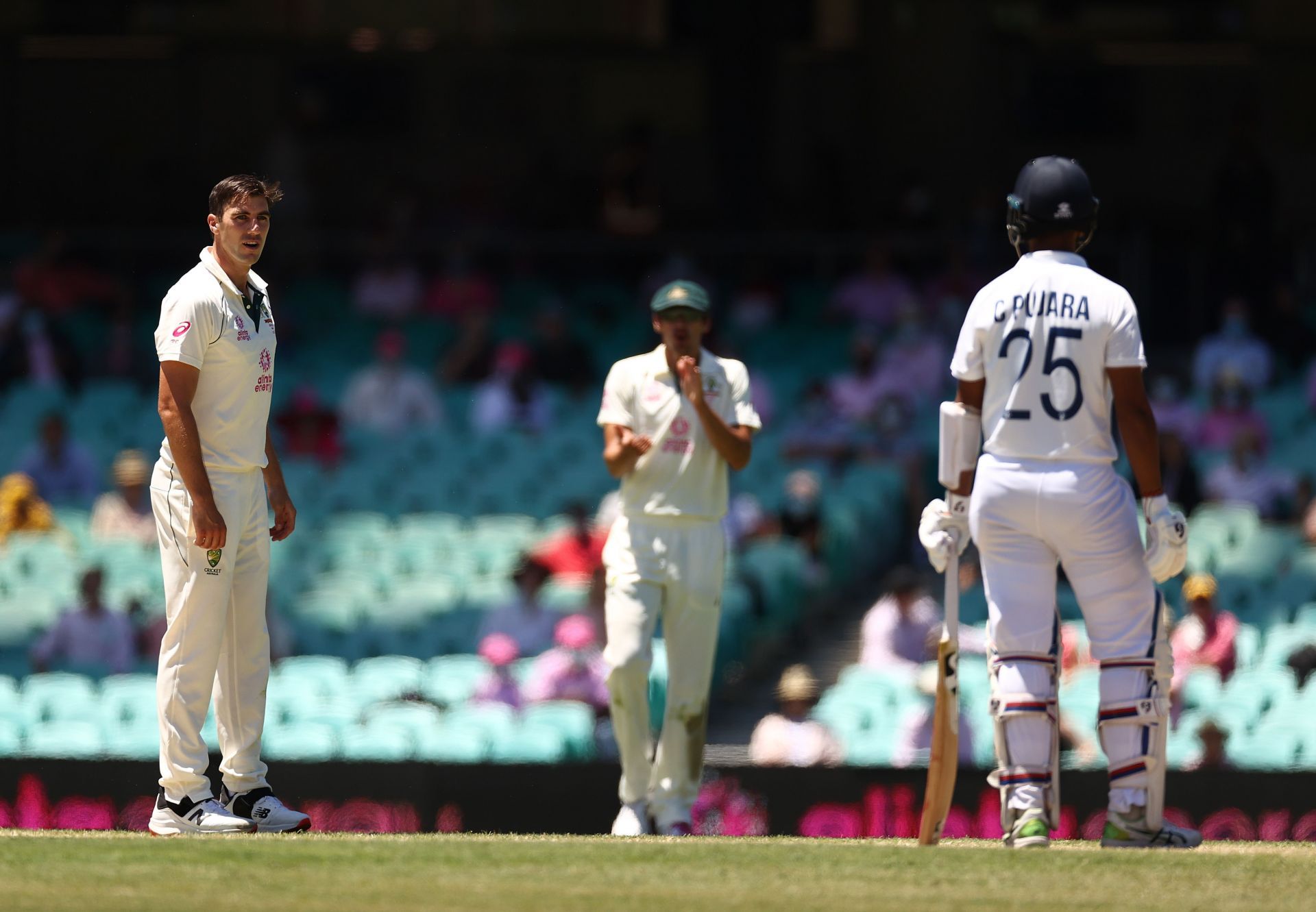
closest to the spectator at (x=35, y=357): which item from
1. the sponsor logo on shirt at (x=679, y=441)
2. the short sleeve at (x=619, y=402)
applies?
the short sleeve at (x=619, y=402)

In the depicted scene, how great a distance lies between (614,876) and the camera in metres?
4.87

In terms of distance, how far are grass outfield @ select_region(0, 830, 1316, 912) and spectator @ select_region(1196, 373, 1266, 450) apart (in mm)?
8048

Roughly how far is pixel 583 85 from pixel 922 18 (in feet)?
11.7

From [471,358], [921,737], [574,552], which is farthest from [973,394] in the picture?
[471,358]

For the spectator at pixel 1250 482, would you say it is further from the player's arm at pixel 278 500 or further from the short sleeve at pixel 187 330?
the short sleeve at pixel 187 330

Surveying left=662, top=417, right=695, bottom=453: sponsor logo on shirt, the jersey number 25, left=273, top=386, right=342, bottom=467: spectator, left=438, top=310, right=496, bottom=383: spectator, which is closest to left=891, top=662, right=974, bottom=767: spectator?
left=662, top=417, right=695, bottom=453: sponsor logo on shirt

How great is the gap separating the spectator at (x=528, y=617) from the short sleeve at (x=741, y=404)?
3715mm

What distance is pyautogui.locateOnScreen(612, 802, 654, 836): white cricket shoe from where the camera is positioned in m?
6.89

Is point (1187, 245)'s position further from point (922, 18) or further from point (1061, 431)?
point (1061, 431)

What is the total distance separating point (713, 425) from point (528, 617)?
13.1 feet

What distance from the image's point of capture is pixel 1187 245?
17.9 meters

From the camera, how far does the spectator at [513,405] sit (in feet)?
47.5

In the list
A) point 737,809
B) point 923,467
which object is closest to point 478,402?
point 923,467

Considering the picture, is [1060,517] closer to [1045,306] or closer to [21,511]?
[1045,306]
